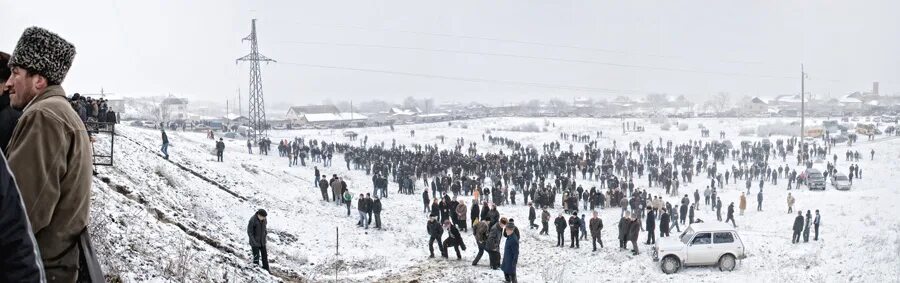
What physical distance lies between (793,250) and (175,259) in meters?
17.6

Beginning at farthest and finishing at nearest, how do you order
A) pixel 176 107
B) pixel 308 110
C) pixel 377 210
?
pixel 176 107
pixel 308 110
pixel 377 210

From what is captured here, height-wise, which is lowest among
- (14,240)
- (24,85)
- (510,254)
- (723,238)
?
(723,238)

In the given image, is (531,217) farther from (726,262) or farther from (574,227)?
(726,262)

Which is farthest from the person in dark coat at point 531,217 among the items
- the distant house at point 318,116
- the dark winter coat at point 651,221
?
the distant house at point 318,116

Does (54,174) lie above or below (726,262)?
above

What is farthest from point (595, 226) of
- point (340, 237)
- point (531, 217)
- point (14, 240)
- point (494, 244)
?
point (14, 240)

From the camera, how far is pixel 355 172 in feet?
133

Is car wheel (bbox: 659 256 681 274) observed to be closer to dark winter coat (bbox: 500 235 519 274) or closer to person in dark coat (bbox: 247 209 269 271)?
dark winter coat (bbox: 500 235 519 274)

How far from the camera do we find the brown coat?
8.14 feet

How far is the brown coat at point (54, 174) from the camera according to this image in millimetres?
2480

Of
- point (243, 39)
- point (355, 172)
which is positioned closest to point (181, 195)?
point (355, 172)

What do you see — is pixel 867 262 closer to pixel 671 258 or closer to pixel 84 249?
pixel 671 258

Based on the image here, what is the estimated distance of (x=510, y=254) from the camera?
12953mm

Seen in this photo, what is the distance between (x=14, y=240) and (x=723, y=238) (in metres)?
17.6
